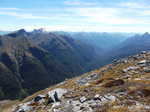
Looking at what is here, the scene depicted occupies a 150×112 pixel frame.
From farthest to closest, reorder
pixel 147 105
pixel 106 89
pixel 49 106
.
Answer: pixel 106 89 → pixel 49 106 → pixel 147 105

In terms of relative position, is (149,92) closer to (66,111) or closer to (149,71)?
(66,111)

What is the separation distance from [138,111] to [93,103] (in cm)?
578

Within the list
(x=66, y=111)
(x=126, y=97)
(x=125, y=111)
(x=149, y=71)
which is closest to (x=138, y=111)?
(x=125, y=111)

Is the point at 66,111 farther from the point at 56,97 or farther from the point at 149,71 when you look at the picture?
the point at 149,71

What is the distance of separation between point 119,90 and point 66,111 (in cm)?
829

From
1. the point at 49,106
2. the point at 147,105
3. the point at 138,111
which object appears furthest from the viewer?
the point at 49,106

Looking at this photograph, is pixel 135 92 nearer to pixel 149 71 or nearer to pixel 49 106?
pixel 49 106

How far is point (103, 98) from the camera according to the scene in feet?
86.0

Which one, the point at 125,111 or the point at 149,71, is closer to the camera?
the point at 125,111

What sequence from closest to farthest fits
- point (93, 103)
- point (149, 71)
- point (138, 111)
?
point (138, 111) < point (93, 103) < point (149, 71)

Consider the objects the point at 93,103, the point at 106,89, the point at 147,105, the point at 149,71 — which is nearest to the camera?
the point at 147,105

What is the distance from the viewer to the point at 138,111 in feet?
68.6

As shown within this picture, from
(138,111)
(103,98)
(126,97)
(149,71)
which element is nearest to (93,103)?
(103,98)

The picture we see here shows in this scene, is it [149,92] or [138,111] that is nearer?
[138,111]
